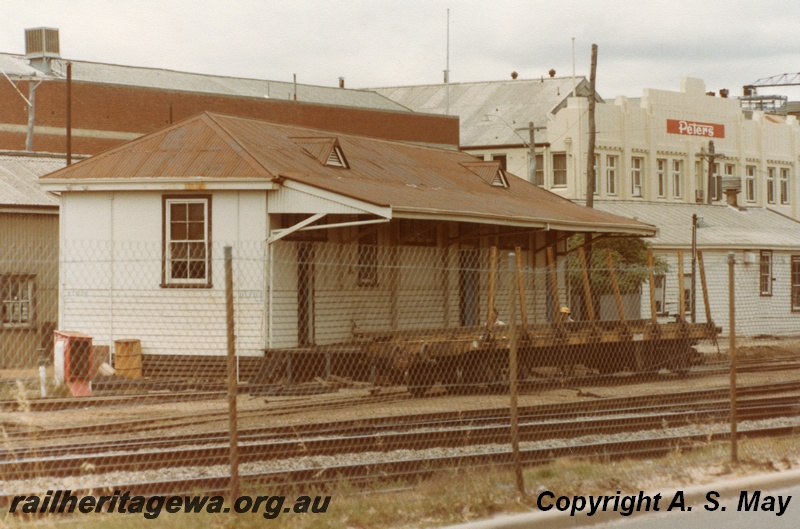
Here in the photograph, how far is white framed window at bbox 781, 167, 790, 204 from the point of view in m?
62.1

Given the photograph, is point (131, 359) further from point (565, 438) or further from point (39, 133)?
point (39, 133)

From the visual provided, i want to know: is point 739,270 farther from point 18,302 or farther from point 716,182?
point 18,302

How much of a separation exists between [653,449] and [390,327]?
1165 cm

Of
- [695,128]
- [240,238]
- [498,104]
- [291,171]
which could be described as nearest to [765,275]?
[695,128]

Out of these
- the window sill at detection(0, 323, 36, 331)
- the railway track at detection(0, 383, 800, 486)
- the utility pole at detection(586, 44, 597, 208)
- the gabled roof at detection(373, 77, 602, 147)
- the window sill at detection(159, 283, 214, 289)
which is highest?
the gabled roof at detection(373, 77, 602, 147)

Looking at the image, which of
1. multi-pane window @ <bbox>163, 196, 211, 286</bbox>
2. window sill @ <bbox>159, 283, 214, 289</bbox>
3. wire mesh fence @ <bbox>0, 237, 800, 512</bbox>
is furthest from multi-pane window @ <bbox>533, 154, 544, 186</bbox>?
window sill @ <bbox>159, 283, 214, 289</bbox>

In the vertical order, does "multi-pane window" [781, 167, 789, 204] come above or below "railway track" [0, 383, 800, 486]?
above

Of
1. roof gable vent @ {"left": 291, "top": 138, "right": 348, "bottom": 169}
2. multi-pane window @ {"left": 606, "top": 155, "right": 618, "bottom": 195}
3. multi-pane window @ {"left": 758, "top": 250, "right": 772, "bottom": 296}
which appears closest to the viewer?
roof gable vent @ {"left": 291, "top": 138, "right": 348, "bottom": 169}

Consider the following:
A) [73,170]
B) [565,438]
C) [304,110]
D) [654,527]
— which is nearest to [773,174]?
[304,110]

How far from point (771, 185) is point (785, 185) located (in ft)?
4.63

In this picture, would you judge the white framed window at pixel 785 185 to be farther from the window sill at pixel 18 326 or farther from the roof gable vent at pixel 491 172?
the window sill at pixel 18 326

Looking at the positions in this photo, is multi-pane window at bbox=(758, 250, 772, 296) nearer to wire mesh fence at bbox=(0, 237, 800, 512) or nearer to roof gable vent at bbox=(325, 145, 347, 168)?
wire mesh fence at bbox=(0, 237, 800, 512)

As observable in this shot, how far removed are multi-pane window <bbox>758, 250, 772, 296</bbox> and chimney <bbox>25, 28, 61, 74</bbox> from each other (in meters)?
30.4

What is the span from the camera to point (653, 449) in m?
13.3
